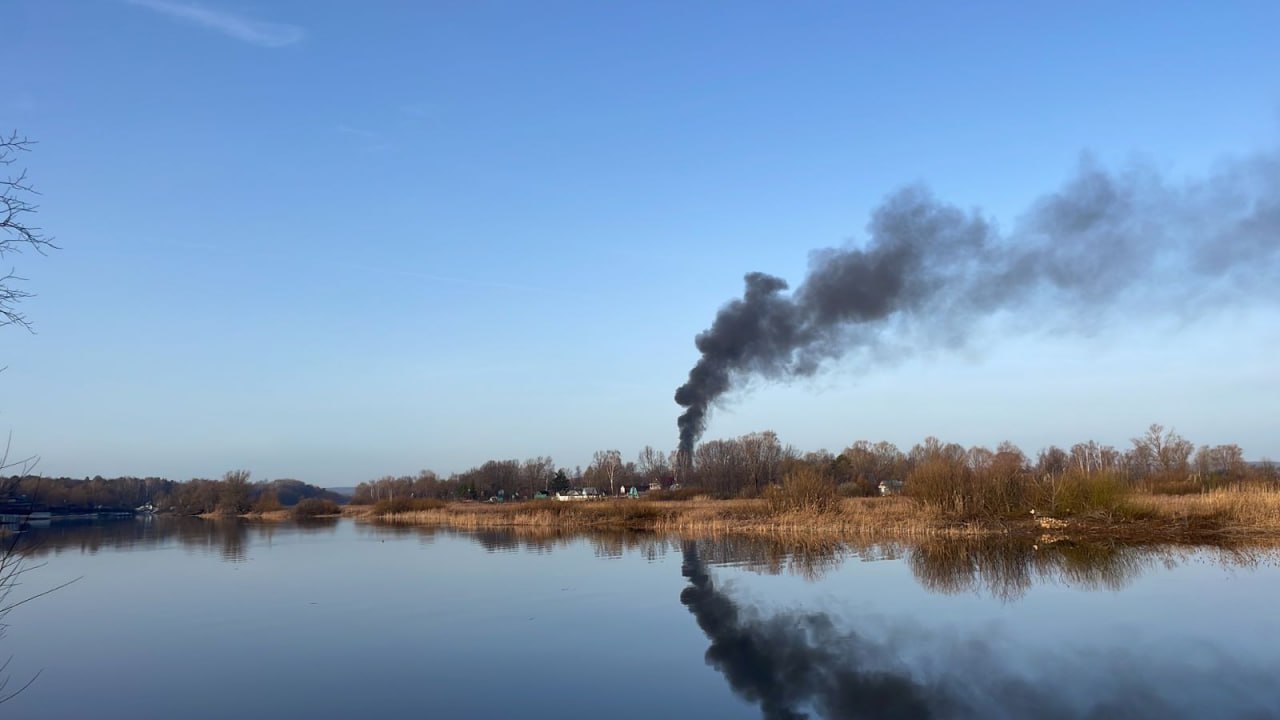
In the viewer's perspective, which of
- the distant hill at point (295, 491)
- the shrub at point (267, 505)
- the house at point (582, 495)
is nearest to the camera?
the house at point (582, 495)

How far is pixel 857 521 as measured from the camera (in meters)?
27.3

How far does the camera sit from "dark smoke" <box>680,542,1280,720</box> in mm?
7766

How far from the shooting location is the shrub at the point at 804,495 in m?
28.8

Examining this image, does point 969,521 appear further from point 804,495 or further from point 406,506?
point 406,506

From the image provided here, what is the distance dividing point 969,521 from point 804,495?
6109 millimetres

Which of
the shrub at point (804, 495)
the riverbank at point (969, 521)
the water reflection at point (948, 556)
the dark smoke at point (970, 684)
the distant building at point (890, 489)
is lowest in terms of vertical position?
the dark smoke at point (970, 684)

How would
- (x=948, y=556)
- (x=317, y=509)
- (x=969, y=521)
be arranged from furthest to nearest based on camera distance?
(x=317, y=509) < (x=969, y=521) < (x=948, y=556)

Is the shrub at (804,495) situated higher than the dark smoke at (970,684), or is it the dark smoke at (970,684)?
the shrub at (804,495)

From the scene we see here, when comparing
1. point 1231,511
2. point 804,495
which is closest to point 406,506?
point 804,495

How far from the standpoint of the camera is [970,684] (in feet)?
28.6

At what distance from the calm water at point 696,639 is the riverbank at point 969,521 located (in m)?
2.73

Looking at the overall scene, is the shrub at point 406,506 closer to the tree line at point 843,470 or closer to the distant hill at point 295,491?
the tree line at point 843,470

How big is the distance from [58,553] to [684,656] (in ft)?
105

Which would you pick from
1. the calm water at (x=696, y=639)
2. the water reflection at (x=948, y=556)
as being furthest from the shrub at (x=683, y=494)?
the calm water at (x=696, y=639)
